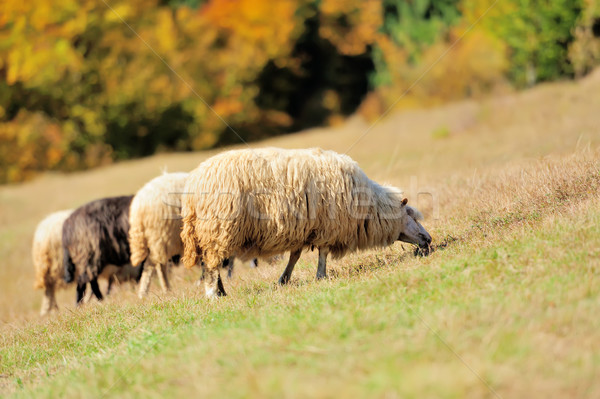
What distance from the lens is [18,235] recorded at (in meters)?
18.8

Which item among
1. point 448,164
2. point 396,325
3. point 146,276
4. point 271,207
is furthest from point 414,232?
point 448,164

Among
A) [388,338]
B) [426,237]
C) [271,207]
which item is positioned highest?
[271,207]

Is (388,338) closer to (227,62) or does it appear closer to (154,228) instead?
(154,228)

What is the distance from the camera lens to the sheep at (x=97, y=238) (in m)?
10.6

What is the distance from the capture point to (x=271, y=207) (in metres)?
7.11

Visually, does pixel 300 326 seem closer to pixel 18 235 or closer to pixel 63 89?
pixel 18 235

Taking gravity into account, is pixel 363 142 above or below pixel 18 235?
above

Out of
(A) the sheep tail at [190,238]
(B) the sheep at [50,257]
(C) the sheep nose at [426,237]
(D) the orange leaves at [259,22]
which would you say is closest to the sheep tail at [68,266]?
(B) the sheep at [50,257]

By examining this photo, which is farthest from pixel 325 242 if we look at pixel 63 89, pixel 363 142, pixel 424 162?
pixel 63 89

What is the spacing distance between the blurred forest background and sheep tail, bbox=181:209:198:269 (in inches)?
986

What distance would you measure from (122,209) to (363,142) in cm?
1668

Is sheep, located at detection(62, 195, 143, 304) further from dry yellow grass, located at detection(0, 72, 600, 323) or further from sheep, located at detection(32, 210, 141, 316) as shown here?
dry yellow grass, located at detection(0, 72, 600, 323)

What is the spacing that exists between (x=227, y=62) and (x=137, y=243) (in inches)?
1217

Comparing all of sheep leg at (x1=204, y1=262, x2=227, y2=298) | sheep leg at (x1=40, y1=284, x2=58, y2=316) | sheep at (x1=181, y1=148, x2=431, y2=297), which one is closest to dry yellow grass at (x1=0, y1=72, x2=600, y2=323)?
sheep leg at (x1=40, y1=284, x2=58, y2=316)
